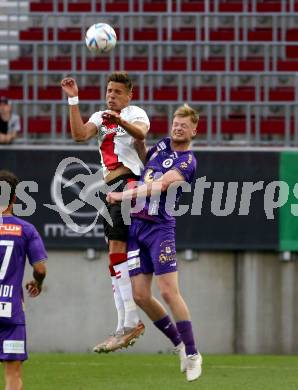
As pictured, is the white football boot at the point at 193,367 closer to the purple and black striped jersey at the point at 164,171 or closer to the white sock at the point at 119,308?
the white sock at the point at 119,308

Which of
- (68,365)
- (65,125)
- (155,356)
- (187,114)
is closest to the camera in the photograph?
(187,114)

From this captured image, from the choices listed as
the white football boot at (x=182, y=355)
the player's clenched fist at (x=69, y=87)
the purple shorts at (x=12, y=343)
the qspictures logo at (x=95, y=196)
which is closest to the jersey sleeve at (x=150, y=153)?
the player's clenched fist at (x=69, y=87)

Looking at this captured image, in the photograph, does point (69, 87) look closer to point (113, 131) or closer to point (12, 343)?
point (113, 131)

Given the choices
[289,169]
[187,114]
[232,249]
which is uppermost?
[187,114]

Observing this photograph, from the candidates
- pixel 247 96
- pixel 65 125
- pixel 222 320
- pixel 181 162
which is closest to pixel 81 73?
pixel 65 125

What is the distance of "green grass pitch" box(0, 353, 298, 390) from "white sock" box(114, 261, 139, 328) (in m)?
0.62

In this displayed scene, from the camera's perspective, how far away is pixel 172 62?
16.6 metres

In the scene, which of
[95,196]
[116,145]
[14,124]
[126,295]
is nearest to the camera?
[116,145]

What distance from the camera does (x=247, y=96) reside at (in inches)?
635

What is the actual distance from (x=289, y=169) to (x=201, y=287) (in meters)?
1.78

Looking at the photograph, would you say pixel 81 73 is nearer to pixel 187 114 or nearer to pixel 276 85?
pixel 276 85

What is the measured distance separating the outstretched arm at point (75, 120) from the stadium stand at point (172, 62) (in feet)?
18.0

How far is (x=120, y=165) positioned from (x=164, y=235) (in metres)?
0.68

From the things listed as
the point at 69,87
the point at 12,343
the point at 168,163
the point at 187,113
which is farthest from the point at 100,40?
the point at 12,343
